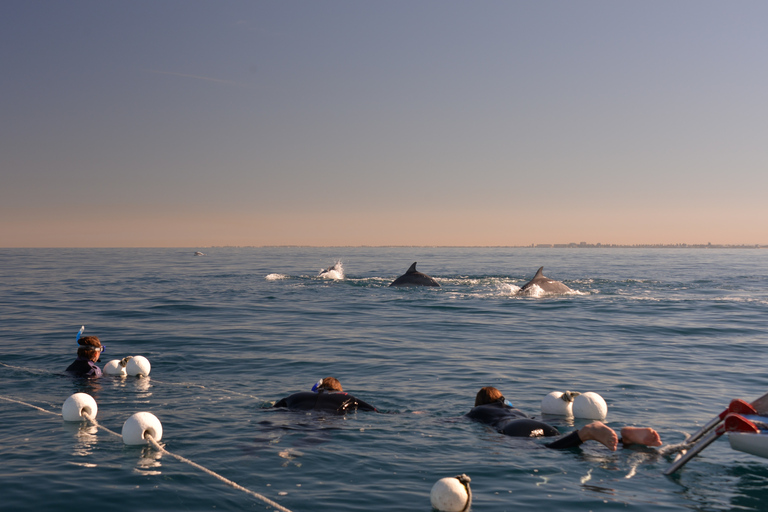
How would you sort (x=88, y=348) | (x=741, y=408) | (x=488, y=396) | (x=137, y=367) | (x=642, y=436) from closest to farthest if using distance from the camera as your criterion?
(x=741, y=408), (x=642, y=436), (x=488, y=396), (x=88, y=348), (x=137, y=367)

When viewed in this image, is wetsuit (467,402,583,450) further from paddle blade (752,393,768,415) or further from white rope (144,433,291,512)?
white rope (144,433,291,512)

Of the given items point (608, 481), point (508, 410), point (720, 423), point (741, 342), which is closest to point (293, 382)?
point (508, 410)

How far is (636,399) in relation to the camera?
11.1 m

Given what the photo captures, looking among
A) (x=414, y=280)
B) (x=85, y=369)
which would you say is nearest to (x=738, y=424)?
(x=85, y=369)

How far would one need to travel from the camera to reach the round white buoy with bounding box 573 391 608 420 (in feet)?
31.5

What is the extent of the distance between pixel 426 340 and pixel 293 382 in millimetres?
6278

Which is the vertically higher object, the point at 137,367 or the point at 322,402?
the point at 322,402

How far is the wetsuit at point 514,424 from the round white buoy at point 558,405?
91cm

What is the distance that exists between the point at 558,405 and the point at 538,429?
1.41 metres

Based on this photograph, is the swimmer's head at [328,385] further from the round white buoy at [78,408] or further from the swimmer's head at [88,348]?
the swimmer's head at [88,348]

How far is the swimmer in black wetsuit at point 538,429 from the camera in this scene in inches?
A: 304

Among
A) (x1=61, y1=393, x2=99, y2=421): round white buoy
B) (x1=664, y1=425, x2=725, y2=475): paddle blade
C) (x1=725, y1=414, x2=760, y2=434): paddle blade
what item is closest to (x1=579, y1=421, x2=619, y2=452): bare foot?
(x1=664, y1=425, x2=725, y2=475): paddle blade

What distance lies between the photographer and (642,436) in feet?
25.6

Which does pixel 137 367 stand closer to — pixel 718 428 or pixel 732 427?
pixel 718 428
